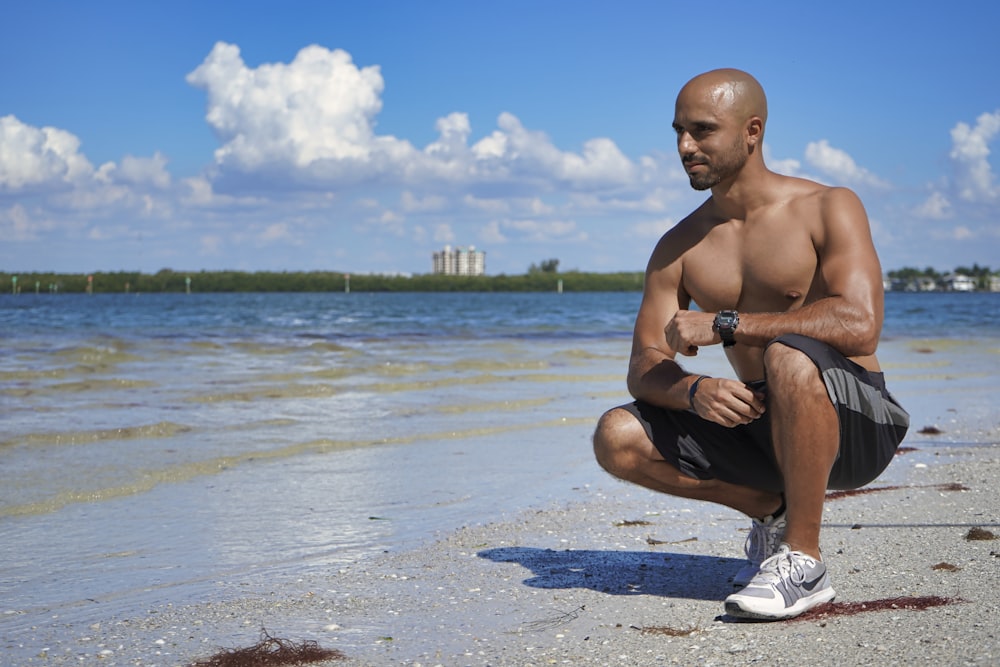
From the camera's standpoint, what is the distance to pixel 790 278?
334 cm

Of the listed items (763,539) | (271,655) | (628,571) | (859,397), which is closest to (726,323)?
(859,397)

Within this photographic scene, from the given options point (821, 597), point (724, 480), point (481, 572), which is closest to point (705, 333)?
point (724, 480)

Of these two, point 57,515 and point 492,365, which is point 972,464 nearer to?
point 57,515

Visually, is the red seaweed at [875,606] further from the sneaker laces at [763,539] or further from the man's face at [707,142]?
the man's face at [707,142]

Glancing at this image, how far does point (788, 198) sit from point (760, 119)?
10.6 inches

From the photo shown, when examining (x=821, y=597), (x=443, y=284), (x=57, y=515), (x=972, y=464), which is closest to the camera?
(x=821, y=597)

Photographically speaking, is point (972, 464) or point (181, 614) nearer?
point (181, 614)

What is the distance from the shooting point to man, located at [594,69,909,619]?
3088mm

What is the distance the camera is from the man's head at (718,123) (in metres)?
3.26

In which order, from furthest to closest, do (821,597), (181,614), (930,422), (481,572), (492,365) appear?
(492,365), (930,422), (481,572), (181,614), (821,597)

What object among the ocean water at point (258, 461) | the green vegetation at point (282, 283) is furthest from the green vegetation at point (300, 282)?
the ocean water at point (258, 461)

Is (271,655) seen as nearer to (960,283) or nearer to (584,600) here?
(584,600)

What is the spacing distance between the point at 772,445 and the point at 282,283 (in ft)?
498

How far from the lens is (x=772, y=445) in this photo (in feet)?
10.7
